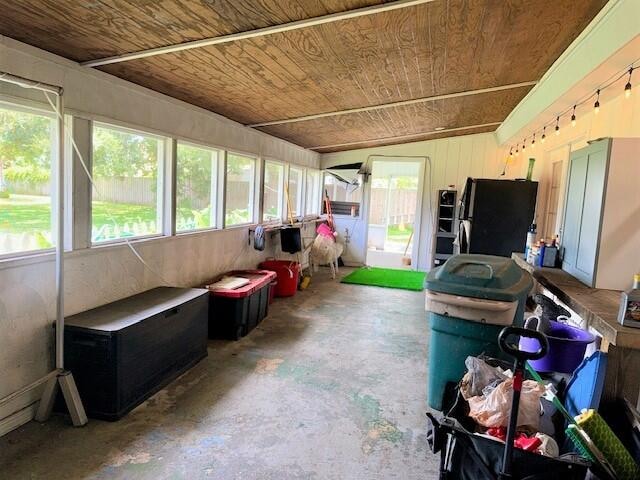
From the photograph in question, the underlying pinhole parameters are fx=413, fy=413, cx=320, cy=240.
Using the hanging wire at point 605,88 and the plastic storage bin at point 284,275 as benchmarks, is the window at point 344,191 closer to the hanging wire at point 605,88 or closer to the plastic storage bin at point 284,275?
the plastic storage bin at point 284,275

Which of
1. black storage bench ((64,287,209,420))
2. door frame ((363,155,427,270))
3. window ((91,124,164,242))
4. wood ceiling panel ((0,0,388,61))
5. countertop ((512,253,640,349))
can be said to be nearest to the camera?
countertop ((512,253,640,349))

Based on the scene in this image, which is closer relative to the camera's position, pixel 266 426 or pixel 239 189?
pixel 266 426

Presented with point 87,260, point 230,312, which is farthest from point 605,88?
point 87,260

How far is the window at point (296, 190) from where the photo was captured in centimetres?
708

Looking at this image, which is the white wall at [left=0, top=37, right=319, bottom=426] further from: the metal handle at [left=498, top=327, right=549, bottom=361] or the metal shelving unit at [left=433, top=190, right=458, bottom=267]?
the metal shelving unit at [left=433, top=190, right=458, bottom=267]

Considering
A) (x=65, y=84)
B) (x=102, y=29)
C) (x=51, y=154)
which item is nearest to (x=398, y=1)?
(x=102, y=29)

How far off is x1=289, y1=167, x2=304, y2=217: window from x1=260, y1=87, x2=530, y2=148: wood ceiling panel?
0.62m

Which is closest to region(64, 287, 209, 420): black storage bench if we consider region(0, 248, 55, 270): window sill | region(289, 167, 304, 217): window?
region(0, 248, 55, 270): window sill

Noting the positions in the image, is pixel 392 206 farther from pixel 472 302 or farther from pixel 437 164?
pixel 472 302

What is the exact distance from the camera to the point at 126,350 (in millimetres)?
2500

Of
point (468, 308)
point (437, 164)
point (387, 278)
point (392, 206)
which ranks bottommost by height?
point (387, 278)

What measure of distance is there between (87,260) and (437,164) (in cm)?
641

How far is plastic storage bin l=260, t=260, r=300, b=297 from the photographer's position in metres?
5.54

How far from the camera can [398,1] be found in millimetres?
2178
